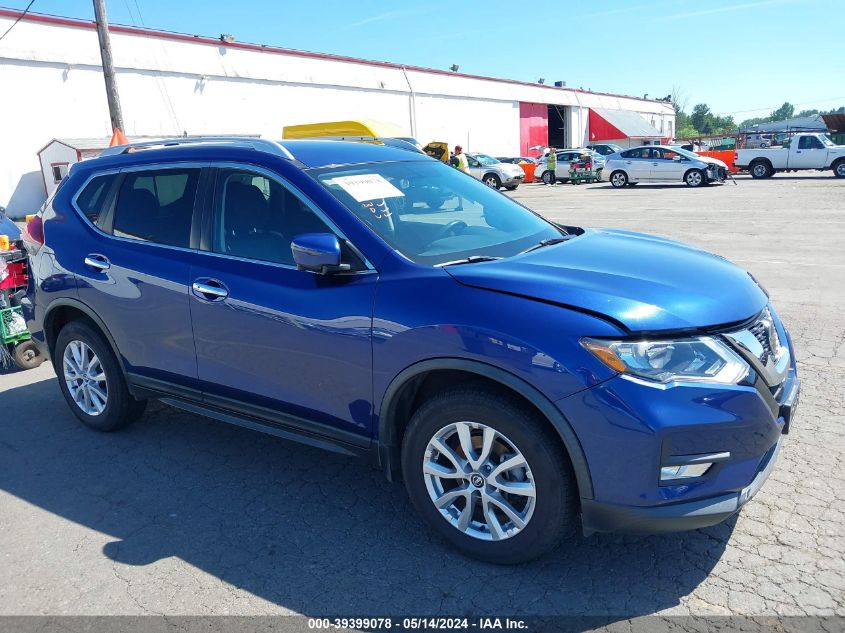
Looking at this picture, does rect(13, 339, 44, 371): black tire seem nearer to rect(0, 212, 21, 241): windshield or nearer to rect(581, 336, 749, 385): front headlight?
rect(0, 212, 21, 241): windshield

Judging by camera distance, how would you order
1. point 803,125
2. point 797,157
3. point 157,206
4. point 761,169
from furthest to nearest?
point 803,125
point 761,169
point 797,157
point 157,206

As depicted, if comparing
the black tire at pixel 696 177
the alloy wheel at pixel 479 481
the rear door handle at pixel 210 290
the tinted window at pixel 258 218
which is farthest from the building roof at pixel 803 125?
the alloy wheel at pixel 479 481

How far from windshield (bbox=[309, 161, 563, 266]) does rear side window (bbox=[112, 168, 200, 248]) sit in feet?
3.11

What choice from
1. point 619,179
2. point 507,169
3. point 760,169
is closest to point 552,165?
point 507,169

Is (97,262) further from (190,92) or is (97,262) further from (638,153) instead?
(638,153)

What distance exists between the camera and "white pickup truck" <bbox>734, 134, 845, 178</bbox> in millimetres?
27109

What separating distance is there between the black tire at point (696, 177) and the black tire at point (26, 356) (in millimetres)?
24453

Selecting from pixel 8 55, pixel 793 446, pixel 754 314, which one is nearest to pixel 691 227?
pixel 793 446

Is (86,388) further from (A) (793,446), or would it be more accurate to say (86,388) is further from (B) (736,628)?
(A) (793,446)

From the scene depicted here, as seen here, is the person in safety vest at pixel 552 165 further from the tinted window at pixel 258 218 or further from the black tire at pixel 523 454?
the black tire at pixel 523 454

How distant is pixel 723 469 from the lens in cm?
271

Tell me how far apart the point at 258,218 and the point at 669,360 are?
2287 millimetres

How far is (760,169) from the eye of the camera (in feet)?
95.3

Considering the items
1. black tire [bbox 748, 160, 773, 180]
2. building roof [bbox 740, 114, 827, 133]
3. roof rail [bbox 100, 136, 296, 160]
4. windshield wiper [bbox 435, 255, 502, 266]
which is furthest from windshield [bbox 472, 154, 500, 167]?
windshield wiper [bbox 435, 255, 502, 266]
